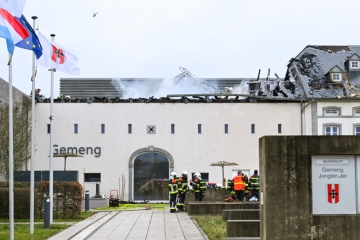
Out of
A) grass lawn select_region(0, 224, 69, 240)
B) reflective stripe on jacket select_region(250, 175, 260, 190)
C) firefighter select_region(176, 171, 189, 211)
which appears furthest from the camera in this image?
firefighter select_region(176, 171, 189, 211)

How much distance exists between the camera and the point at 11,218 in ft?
54.3

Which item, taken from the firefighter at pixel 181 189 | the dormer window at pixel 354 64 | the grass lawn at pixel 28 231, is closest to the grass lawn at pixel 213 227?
the grass lawn at pixel 28 231

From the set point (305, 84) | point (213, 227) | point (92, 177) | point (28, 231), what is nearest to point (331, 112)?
point (305, 84)

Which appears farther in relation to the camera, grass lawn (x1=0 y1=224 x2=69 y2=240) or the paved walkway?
the paved walkway

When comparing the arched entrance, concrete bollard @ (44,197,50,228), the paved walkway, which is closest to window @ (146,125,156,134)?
the arched entrance

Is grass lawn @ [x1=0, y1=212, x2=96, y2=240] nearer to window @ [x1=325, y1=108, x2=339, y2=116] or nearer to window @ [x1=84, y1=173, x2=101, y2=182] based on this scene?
window @ [x1=84, y1=173, x2=101, y2=182]

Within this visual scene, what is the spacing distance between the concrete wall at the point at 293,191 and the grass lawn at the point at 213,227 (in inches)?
158

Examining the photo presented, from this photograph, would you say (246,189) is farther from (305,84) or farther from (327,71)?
(327,71)

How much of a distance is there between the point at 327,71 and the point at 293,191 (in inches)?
1710

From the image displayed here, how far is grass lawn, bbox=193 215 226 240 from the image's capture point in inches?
698

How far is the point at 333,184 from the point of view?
13.6m

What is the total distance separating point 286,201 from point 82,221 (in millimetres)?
12736

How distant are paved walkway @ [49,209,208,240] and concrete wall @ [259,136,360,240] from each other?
4472 mm

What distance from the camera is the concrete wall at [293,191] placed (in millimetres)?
13414
